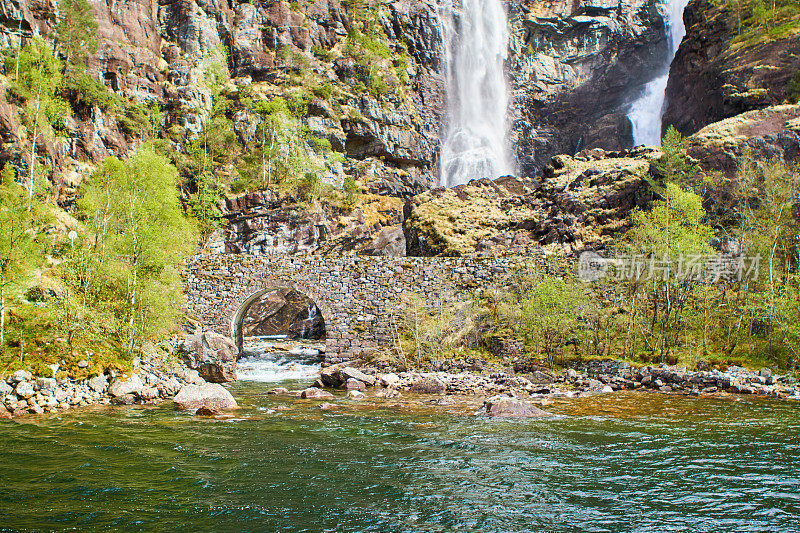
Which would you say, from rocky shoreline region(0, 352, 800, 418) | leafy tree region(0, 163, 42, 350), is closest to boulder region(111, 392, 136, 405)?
rocky shoreline region(0, 352, 800, 418)

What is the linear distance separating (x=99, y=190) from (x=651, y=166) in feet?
102

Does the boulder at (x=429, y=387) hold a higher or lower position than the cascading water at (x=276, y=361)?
higher

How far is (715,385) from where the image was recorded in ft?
59.0

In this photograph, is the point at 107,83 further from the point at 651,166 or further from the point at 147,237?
the point at 651,166

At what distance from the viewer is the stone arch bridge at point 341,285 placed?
26.0 metres

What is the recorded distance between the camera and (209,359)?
2142 centimetres

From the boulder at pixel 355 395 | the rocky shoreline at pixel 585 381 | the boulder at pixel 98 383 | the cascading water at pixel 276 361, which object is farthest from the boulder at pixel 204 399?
the cascading water at pixel 276 361

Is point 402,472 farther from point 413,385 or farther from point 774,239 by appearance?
point 774,239

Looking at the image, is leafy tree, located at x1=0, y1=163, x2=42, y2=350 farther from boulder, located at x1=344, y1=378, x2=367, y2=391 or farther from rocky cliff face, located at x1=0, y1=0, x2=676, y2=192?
rocky cliff face, located at x1=0, y1=0, x2=676, y2=192

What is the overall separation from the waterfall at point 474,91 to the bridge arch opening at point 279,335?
2548cm

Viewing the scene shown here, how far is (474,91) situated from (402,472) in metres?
61.7

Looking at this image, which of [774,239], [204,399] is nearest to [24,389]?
[204,399]

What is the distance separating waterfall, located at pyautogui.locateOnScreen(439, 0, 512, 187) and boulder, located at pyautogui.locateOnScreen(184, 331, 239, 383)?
4053 cm

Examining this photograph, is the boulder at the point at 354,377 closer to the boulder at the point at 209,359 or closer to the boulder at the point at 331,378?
the boulder at the point at 331,378
